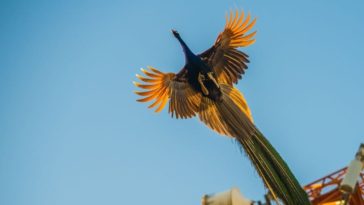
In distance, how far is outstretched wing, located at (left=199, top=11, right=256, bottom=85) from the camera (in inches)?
557

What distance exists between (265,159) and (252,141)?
57 centimetres

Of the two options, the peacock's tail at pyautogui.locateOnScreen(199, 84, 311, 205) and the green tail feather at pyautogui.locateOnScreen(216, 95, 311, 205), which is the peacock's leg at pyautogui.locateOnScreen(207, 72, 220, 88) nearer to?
the peacock's tail at pyautogui.locateOnScreen(199, 84, 311, 205)

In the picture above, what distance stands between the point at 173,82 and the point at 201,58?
96 centimetres

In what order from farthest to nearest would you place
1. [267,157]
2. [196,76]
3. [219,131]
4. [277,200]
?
[196,76] → [219,131] → [267,157] → [277,200]

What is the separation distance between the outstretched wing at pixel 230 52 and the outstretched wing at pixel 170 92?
0.84 metres

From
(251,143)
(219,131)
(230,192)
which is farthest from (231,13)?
(230,192)

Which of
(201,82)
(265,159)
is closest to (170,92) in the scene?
(201,82)

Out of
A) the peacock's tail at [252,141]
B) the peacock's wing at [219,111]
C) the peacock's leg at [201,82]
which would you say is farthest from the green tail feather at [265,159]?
the peacock's leg at [201,82]

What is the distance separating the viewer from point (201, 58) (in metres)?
14.1

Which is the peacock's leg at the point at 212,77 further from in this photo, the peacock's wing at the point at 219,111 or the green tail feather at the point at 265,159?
the green tail feather at the point at 265,159

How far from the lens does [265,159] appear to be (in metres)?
10.7

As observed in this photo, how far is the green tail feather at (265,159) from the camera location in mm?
9791

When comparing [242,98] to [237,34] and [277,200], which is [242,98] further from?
[277,200]

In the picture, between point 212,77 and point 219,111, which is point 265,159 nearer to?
point 219,111
